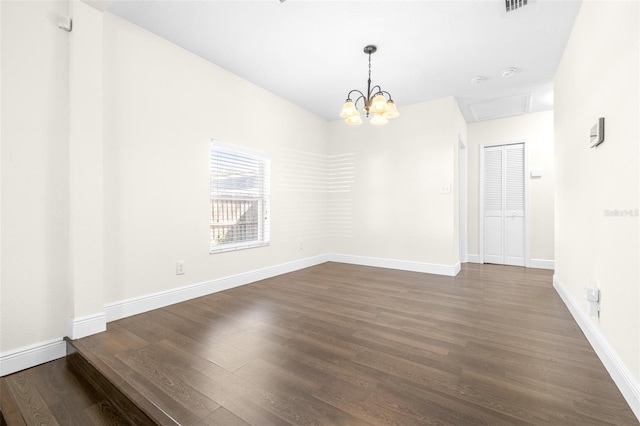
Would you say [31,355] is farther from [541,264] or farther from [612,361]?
[541,264]

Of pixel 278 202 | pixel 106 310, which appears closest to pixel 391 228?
pixel 278 202

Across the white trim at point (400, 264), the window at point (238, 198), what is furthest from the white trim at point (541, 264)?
the window at point (238, 198)

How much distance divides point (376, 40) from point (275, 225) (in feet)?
8.76

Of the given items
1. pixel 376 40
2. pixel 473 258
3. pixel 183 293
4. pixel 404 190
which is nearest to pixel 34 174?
pixel 183 293

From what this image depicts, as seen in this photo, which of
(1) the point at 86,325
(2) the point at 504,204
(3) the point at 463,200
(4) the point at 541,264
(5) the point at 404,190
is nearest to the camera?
(1) the point at 86,325

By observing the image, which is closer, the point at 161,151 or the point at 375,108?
the point at 375,108

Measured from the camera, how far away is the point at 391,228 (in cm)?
472

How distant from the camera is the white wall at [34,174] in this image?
6.12 ft

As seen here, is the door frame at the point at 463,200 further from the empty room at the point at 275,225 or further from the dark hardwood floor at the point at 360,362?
the dark hardwood floor at the point at 360,362

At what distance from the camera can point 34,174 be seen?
197 centimetres

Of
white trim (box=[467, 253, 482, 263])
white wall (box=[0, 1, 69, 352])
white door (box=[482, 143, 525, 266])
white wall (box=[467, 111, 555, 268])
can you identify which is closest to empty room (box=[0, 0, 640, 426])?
white wall (box=[0, 1, 69, 352])

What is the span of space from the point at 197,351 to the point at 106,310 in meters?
1.08

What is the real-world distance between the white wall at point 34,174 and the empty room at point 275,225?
1 centimetres

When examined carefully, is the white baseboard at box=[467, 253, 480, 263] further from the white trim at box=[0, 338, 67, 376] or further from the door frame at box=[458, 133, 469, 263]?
the white trim at box=[0, 338, 67, 376]
